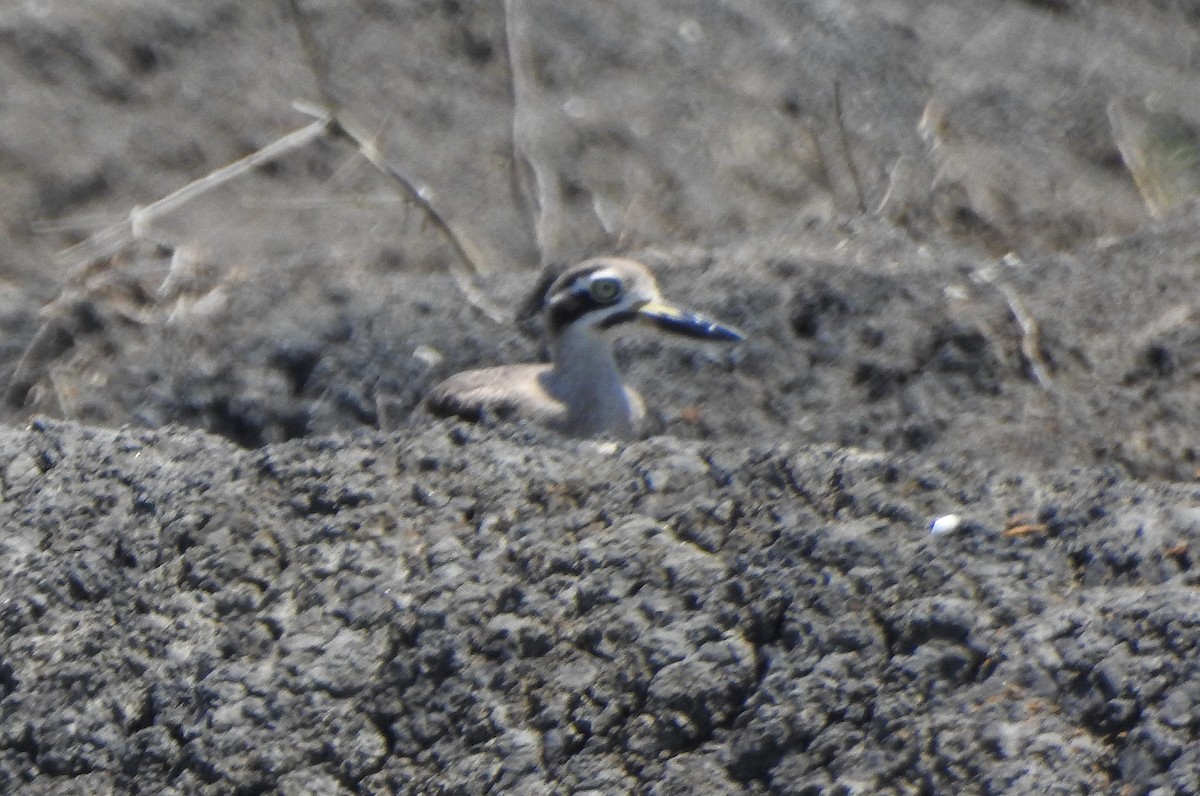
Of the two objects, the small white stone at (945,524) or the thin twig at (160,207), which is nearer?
the small white stone at (945,524)

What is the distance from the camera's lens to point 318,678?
2768 mm

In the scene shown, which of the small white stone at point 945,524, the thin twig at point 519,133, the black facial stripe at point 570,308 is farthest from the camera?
the thin twig at point 519,133

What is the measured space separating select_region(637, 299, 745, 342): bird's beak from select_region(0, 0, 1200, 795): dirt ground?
0.79 feet

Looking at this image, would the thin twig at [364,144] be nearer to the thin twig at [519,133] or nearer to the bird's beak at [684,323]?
the thin twig at [519,133]

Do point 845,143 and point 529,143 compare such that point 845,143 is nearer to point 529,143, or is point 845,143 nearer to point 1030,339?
point 529,143

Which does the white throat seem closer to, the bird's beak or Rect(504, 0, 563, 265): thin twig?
the bird's beak

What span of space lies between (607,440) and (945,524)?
0.77 meters

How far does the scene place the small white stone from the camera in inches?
111

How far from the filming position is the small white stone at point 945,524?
111 inches

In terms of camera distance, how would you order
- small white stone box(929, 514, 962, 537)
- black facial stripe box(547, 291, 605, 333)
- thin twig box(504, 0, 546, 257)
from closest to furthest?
small white stone box(929, 514, 962, 537) → black facial stripe box(547, 291, 605, 333) → thin twig box(504, 0, 546, 257)

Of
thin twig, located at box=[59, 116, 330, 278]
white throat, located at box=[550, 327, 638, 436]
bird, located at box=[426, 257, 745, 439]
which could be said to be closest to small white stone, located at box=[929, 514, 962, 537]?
bird, located at box=[426, 257, 745, 439]

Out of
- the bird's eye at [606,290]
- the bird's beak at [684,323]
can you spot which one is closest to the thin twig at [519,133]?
the bird's eye at [606,290]

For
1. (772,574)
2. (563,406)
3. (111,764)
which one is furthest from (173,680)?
(563,406)

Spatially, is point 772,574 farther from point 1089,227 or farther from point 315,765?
point 1089,227
